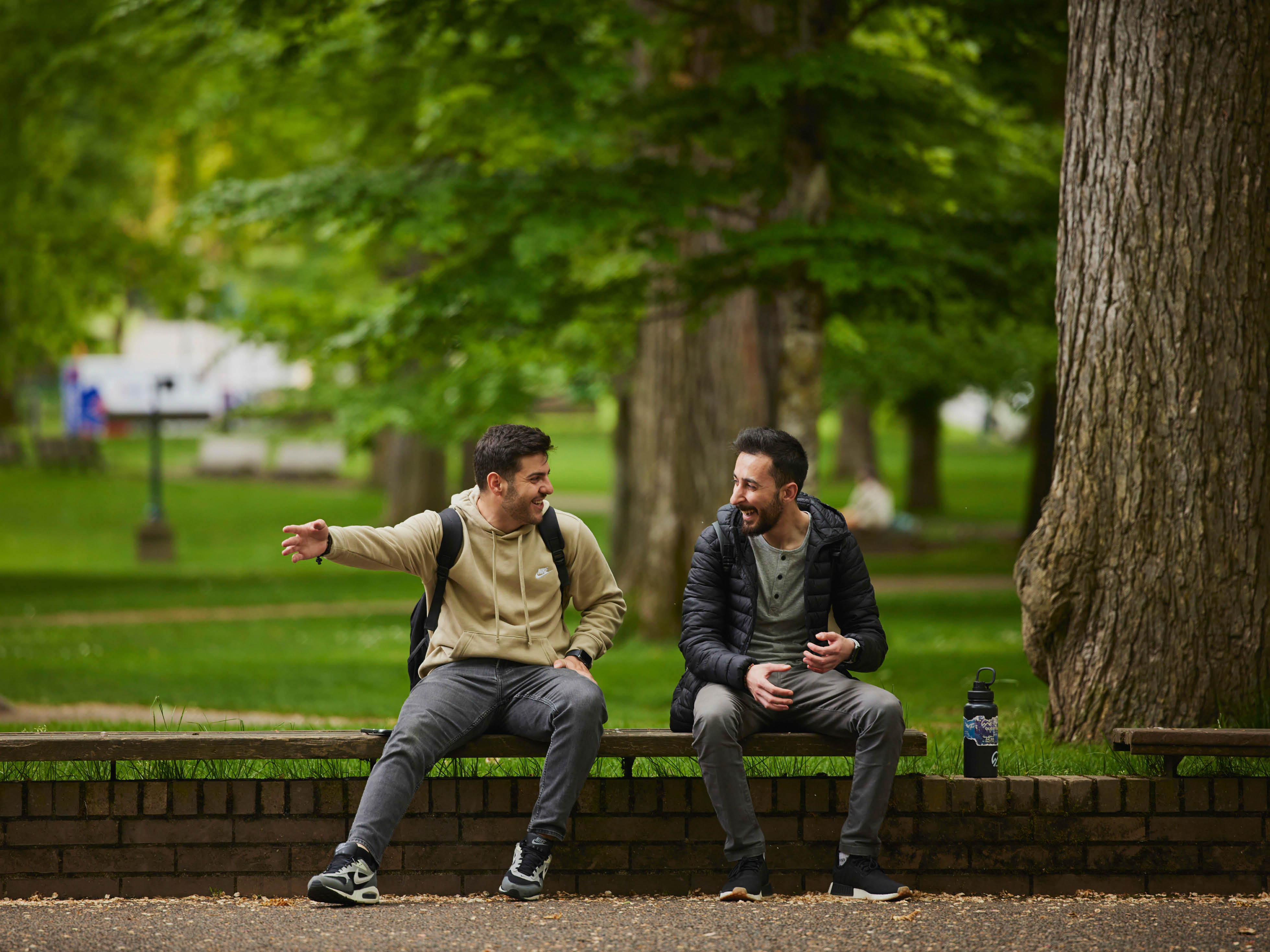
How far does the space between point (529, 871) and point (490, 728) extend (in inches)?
21.5

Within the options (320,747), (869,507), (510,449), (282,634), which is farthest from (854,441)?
(320,747)

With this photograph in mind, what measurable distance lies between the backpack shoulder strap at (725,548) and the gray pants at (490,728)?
0.62m

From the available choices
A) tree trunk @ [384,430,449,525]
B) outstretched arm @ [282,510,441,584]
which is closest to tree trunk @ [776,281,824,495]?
outstretched arm @ [282,510,441,584]

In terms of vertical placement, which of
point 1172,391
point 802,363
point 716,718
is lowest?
point 716,718

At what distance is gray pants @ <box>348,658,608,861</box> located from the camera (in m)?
4.61

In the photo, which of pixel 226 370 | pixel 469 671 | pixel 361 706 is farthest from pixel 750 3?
pixel 226 370

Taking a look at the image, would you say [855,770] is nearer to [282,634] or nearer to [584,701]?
[584,701]

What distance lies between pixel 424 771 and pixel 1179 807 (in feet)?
8.37

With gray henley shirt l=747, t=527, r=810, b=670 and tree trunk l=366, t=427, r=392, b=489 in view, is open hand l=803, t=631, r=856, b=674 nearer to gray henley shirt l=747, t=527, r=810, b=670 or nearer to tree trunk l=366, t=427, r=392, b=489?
gray henley shirt l=747, t=527, r=810, b=670

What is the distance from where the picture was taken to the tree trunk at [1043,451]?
1952 centimetres

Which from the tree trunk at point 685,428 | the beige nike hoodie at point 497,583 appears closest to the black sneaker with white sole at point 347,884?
the beige nike hoodie at point 497,583

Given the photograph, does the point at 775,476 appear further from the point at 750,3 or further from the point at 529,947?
the point at 750,3

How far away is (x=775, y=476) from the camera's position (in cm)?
493

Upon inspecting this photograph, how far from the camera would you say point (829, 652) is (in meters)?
4.79
